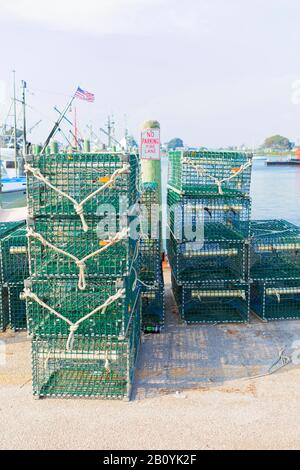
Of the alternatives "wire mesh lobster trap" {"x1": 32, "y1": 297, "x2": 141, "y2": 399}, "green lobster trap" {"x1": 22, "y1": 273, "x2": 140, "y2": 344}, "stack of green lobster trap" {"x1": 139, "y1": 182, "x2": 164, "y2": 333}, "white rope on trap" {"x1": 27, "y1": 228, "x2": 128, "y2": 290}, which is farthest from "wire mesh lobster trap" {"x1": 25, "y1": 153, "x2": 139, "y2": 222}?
"stack of green lobster trap" {"x1": 139, "y1": 182, "x2": 164, "y2": 333}

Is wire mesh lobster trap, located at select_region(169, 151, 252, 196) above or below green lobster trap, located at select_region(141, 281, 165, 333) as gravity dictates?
above

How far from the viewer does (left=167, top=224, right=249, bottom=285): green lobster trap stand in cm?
811

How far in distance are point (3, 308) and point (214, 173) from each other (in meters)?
4.12

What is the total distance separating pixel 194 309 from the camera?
838 cm

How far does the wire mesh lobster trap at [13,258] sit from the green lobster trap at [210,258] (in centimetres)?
255

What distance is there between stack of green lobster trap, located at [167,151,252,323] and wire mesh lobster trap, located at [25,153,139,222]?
2.64 m

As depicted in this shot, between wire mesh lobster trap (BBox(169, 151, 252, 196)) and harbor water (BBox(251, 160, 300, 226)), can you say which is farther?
harbor water (BBox(251, 160, 300, 226))

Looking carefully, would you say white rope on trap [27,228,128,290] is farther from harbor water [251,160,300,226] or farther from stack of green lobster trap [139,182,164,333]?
harbor water [251,160,300,226]

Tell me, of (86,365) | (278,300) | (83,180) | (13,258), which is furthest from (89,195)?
(278,300)

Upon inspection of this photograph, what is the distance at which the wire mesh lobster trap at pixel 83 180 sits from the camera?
5.54m

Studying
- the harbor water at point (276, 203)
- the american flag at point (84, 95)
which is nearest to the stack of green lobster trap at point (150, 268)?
the american flag at point (84, 95)
